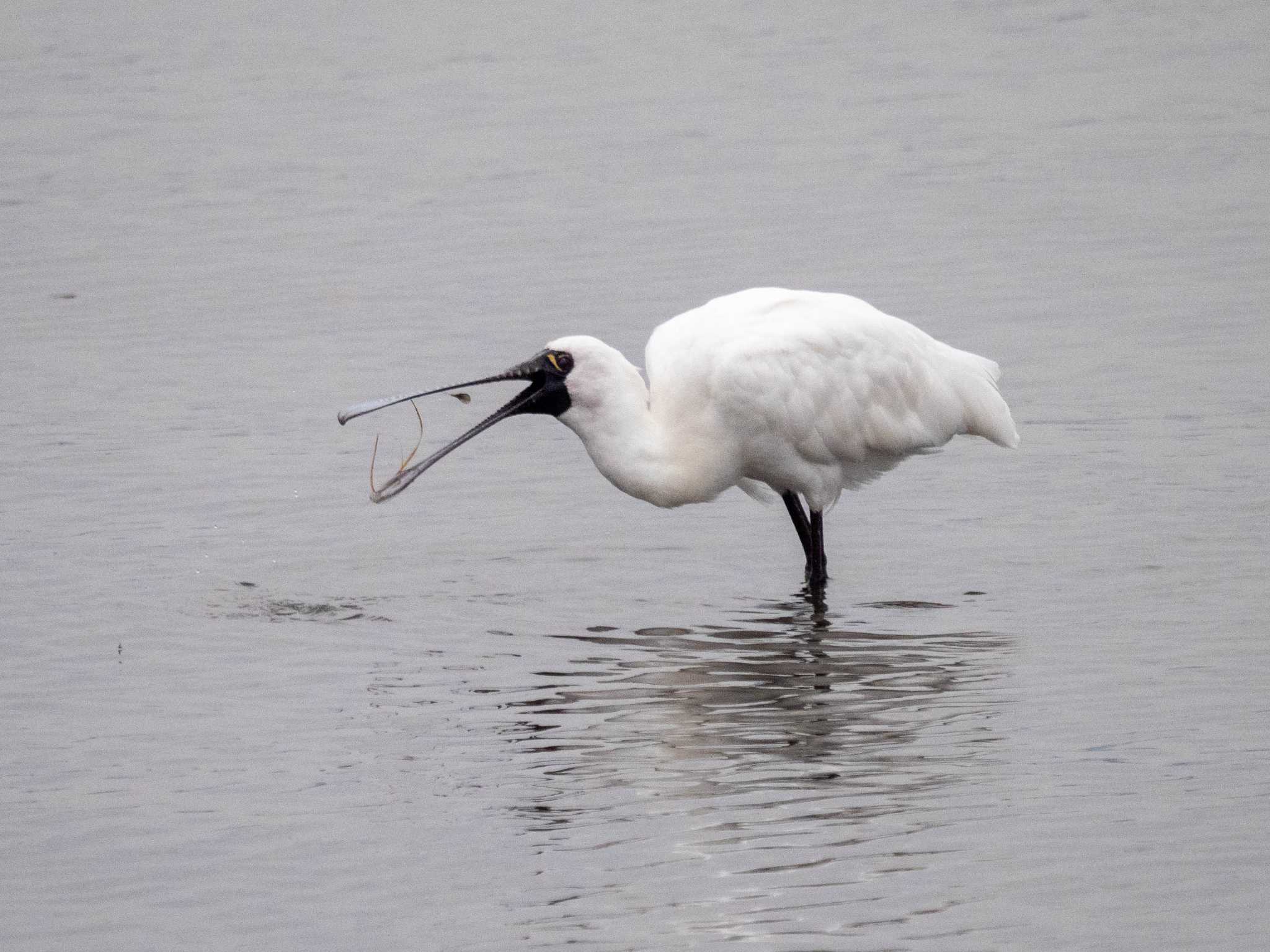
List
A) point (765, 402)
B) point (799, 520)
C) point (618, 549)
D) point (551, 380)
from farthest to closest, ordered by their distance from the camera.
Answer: point (618, 549)
point (799, 520)
point (765, 402)
point (551, 380)

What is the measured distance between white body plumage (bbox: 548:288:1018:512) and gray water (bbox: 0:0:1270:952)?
57 centimetres

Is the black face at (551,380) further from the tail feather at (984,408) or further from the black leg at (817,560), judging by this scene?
the tail feather at (984,408)

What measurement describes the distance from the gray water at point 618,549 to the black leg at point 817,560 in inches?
6.7

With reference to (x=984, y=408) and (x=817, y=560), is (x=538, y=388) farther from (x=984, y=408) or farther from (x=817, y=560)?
(x=984, y=408)

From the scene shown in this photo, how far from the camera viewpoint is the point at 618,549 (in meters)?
12.4

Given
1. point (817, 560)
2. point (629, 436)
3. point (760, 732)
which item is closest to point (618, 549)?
point (817, 560)

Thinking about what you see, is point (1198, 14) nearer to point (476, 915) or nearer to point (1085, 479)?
point (1085, 479)

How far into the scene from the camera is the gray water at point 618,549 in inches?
308

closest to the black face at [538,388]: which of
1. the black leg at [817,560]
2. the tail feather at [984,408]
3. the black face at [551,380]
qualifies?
the black face at [551,380]

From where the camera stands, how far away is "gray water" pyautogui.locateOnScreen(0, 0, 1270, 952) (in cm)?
781

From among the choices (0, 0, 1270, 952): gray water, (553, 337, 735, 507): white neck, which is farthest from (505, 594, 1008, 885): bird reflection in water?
(553, 337, 735, 507): white neck

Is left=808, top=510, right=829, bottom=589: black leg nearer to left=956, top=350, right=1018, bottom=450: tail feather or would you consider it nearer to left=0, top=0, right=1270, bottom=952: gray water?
left=0, top=0, right=1270, bottom=952: gray water

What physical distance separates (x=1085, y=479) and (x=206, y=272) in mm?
8720

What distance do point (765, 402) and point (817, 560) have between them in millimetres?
878
